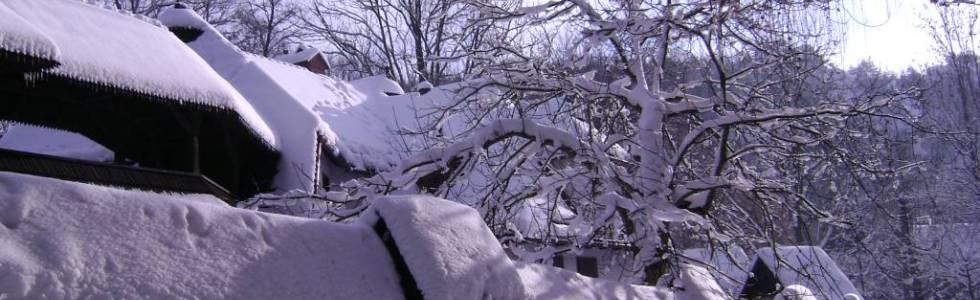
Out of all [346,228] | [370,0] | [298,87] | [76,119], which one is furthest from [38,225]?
[370,0]

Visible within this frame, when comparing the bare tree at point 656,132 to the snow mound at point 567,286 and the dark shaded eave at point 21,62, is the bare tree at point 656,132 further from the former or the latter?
the dark shaded eave at point 21,62

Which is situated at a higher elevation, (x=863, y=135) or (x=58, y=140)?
(x=863, y=135)

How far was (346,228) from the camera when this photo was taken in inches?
104

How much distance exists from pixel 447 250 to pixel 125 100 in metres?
7.91

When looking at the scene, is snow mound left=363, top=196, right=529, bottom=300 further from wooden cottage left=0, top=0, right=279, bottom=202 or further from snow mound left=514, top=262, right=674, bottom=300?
wooden cottage left=0, top=0, right=279, bottom=202

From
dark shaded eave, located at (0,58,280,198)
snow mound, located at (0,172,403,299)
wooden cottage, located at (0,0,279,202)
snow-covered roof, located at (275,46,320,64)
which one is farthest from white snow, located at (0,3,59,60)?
snow-covered roof, located at (275,46,320,64)

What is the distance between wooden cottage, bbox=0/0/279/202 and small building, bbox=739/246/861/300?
576 cm

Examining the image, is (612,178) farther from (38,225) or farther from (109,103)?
(109,103)

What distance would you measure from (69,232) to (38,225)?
0.21ft

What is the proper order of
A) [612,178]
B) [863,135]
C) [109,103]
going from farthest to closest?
[109,103] < [863,135] < [612,178]

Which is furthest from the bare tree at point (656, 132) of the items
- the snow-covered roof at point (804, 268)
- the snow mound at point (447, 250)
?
the snow mound at point (447, 250)

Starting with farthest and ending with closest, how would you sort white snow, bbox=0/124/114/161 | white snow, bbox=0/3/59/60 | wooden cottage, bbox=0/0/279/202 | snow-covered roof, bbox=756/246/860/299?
white snow, bbox=0/124/114/161, wooden cottage, bbox=0/0/279/202, white snow, bbox=0/3/59/60, snow-covered roof, bbox=756/246/860/299

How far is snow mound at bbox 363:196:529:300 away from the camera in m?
2.53

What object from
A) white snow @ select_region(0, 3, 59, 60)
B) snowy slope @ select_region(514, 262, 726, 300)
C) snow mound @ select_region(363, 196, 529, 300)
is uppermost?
white snow @ select_region(0, 3, 59, 60)
